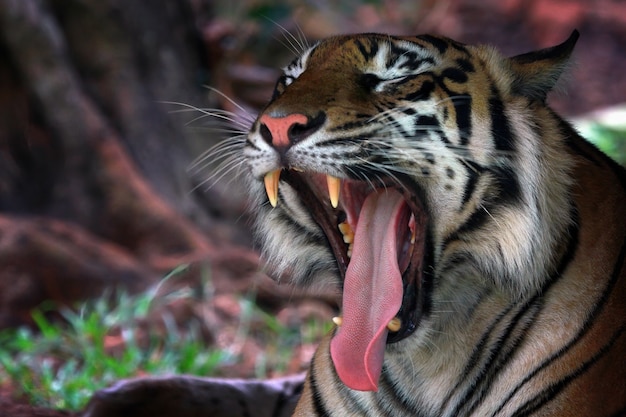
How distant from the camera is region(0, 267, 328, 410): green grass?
4426 mm

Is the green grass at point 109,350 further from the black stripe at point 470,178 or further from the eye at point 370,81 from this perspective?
the black stripe at point 470,178

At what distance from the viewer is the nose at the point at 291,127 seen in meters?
2.46

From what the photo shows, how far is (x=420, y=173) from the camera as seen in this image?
2.55 meters

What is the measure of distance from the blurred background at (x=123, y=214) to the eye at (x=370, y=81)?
5.97 ft

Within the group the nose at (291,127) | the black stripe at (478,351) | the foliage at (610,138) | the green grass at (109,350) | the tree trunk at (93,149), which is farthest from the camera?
the foliage at (610,138)

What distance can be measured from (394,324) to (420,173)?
0.39m

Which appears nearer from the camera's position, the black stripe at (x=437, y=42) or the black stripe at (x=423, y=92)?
the black stripe at (x=423, y=92)

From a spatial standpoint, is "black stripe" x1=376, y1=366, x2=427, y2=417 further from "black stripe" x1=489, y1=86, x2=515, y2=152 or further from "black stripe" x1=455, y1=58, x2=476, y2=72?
"black stripe" x1=455, y1=58, x2=476, y2=72

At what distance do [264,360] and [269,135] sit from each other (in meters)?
2.79

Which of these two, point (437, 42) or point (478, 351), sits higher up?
point (437, 42)

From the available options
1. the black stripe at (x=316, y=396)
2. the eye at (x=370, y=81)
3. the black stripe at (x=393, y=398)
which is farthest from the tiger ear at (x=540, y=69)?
Answer: the black stripe at (x=316, y=396)

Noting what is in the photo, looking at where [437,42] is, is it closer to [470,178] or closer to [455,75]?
[455,75]

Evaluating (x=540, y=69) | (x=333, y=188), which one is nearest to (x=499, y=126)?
(x=540, y=69)

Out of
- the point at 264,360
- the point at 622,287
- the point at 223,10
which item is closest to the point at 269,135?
the point at 622,287
